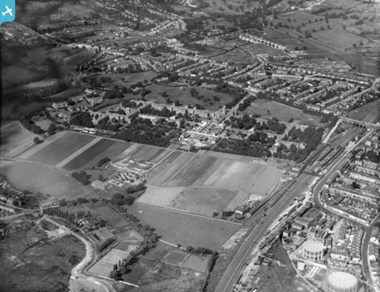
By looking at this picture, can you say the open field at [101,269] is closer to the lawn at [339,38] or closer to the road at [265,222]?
the road at [265,222]

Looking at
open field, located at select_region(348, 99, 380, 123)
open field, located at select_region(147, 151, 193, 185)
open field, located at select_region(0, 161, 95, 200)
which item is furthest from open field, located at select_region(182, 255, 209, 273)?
open field, located at select_region(348, 99, 380, 123)

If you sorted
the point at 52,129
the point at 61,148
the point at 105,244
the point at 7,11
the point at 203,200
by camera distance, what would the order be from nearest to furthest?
the point at 7,11 → the point at 105,244 → the point at 203,200 → the point at 61,148 → the point at 52,129

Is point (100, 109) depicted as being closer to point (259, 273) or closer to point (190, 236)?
point (190, 236)

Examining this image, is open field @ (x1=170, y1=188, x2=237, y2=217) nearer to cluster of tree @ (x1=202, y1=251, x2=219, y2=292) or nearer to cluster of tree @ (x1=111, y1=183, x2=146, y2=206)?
cluster of tree @ (x1=111, y1=183, x2=146, y2=206)

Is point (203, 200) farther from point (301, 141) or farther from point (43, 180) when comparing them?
point (301, 141)

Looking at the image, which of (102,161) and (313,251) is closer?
(313,251)

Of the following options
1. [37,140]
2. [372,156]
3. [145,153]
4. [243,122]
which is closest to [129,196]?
[145,153]
